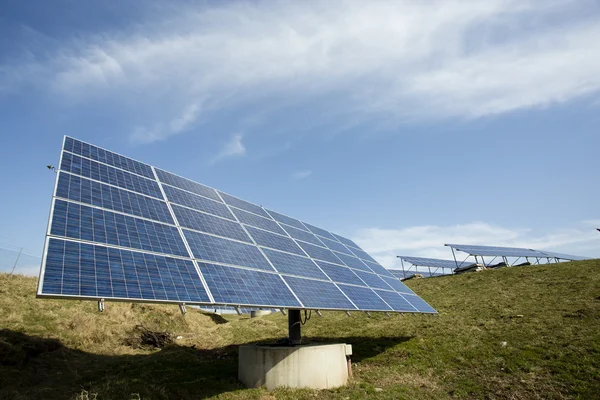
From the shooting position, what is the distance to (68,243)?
9797mm

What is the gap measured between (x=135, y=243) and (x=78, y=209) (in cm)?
204

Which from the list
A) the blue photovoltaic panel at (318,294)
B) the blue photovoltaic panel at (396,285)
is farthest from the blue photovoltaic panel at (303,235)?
the blue photovoltaic panel at (318,294)

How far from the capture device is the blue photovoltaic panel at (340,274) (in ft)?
65.9

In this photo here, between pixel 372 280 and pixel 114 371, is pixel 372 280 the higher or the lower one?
the higher one

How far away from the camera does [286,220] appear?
26.5 metres

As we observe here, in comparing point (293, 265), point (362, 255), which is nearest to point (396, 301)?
point (293, 265)

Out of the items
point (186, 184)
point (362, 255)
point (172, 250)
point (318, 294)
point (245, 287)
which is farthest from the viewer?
point (362, 255)

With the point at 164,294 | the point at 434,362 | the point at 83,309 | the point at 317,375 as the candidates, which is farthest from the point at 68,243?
the point at 83,309

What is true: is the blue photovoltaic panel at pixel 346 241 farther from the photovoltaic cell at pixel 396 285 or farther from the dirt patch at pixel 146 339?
the dirt patch at pixel 146 339

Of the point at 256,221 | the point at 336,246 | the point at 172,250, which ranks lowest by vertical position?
the point at 172,250

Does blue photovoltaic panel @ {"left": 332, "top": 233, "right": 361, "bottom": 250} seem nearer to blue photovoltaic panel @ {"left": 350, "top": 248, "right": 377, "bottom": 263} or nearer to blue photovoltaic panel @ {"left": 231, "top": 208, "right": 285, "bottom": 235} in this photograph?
blue photovoltaic panel @ {"left": 350, "top": 248, "right": 377, "bottom": 263}

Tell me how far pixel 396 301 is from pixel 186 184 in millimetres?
14131

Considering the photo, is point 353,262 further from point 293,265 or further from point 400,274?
point 400,274

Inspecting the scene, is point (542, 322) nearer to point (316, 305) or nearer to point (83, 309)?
point (316, 305)
